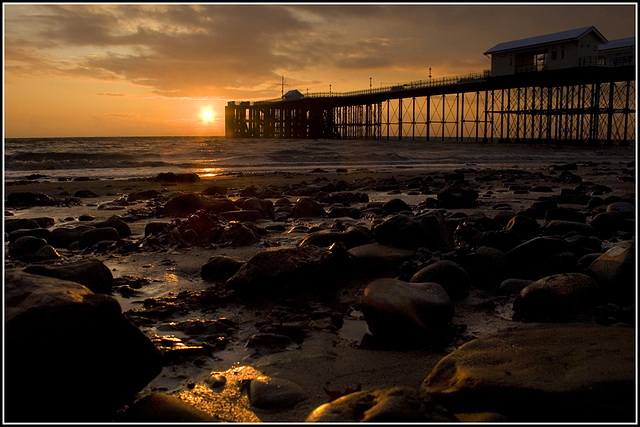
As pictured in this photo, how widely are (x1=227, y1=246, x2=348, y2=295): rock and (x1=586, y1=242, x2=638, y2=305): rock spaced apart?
5.67 ft

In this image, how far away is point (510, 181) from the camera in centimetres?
1256

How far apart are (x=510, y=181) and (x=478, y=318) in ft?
34.5

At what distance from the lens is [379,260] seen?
3.91 m

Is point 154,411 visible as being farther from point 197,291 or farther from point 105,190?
point 105,190

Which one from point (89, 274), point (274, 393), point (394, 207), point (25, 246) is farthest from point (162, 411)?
point (394, 207)

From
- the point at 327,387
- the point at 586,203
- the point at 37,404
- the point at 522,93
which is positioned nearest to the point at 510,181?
the point at 586,203

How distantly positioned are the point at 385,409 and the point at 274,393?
23.0 inches

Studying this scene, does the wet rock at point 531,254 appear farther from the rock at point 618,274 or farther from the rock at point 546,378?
the rock at point 546,378

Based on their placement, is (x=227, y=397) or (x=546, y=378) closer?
(x=546, y=378)

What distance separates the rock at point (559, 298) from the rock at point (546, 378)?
594mm

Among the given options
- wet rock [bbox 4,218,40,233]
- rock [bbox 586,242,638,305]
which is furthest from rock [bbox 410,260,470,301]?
wet rock [bbox 4,218,40,233]

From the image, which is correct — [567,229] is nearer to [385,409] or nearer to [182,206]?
[385,409]

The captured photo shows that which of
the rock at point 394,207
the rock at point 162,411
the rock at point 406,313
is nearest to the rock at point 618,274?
the rock at point 406,313

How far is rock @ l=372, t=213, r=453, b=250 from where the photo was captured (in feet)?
14.0
